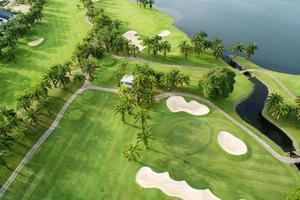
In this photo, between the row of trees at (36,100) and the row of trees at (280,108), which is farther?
the row of trees at (280,108)

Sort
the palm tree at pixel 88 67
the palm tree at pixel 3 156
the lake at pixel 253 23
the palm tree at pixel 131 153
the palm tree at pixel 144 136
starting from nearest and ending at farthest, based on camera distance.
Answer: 1. the palm tree at pixel 3 156
2. the palm tree at pixel 131 153
3. the palm tree at pixel 144 136
4. the palm tree at pixel 88 67
5. the lake at pixel 253 23

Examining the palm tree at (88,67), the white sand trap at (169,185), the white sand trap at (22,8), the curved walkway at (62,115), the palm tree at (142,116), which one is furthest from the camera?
the white sand trap at (22,8)

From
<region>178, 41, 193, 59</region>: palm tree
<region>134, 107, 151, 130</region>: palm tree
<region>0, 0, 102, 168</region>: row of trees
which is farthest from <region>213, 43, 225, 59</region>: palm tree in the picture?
<region>134, 107, 151, 130</region>: palm tree

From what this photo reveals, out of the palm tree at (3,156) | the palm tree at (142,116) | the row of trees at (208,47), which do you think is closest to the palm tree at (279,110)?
the row of trees at (208,47)

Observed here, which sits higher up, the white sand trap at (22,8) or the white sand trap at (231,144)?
the white sand trap at (22,8)

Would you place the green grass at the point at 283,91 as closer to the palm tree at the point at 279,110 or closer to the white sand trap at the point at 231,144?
the palm tree at the point at 279,110

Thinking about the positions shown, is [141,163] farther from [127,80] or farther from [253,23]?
[253,23]

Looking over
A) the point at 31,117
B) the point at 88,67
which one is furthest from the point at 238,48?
the point at 31,117

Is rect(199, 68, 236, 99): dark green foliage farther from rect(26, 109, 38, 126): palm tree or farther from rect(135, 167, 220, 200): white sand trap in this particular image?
rect(26, 109, 38, 126): palm tree
